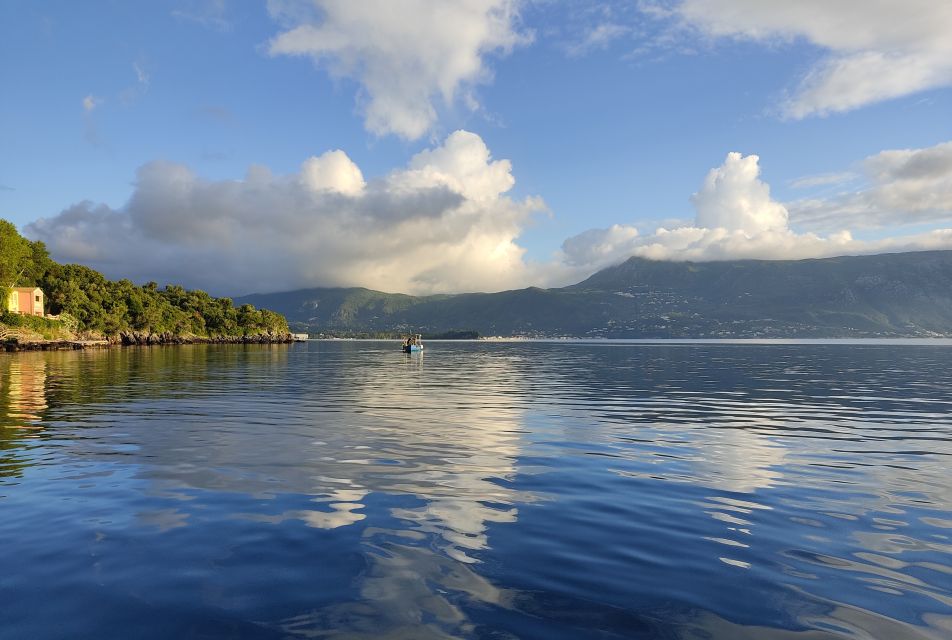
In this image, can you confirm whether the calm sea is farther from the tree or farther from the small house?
the small house

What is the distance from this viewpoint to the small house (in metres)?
158

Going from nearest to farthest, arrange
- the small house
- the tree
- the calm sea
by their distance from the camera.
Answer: the calm sea < the tree < the small house

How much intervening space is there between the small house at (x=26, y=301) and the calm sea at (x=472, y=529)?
557ft

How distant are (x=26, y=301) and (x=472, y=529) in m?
204

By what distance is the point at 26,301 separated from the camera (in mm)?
164000

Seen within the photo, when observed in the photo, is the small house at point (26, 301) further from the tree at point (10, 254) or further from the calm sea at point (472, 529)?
the calm sea at point (472, 529)

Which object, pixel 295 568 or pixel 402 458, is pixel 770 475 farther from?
pixel 295 568

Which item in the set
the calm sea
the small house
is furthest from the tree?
the calm sea

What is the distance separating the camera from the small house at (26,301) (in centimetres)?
15788

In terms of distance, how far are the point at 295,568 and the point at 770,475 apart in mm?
17199

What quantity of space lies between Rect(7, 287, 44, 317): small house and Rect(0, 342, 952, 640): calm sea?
557 ft

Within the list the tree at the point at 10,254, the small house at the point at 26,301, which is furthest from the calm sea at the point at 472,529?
the small house at the point at 26,301

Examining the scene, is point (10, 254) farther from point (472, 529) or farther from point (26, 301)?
point (472, 529)

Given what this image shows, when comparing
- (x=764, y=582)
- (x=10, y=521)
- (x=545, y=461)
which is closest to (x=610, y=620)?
(x=764, y=582)
